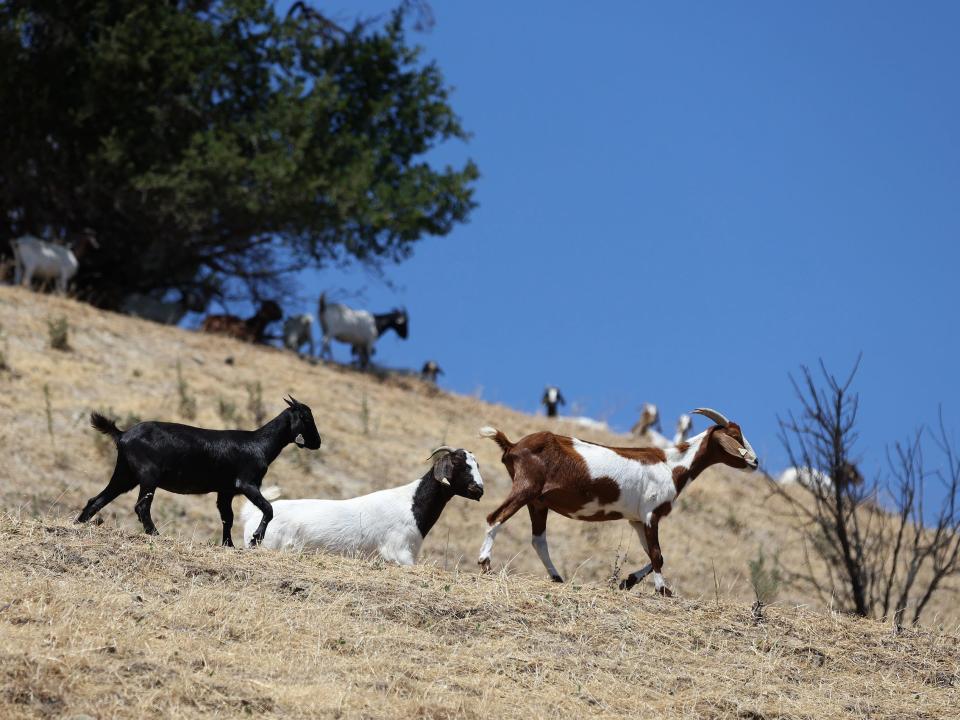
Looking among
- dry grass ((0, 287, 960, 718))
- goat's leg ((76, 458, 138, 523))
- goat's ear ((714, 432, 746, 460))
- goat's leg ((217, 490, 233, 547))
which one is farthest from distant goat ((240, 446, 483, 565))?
goat's ear ((714, 432, 746, 460))

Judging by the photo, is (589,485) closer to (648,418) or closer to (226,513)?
(226,513)

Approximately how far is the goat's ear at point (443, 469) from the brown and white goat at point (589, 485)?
65cm

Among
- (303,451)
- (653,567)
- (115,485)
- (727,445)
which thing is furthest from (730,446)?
(303,451)

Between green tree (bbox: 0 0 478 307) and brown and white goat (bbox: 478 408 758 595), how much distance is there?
17.2 meters

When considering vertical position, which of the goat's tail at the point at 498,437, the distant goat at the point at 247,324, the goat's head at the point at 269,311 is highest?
the goat's head at the point at 269,311

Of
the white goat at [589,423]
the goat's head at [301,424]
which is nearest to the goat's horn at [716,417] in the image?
the goat's head at [301,424]

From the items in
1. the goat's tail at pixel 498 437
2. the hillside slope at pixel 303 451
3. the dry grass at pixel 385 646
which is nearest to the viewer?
the dry grass at pixel 385 646

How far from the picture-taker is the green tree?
27.5 metres

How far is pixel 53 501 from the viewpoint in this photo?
15.2 m

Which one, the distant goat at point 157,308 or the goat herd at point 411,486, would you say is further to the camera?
the distant goat at point 157,308

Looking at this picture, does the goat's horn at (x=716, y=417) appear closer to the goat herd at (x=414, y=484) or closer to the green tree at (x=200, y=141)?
the goat herd at (x=414, y=484)

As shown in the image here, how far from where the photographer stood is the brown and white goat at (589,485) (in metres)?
10.6

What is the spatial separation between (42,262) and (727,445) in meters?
18.1

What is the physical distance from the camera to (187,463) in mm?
10062
